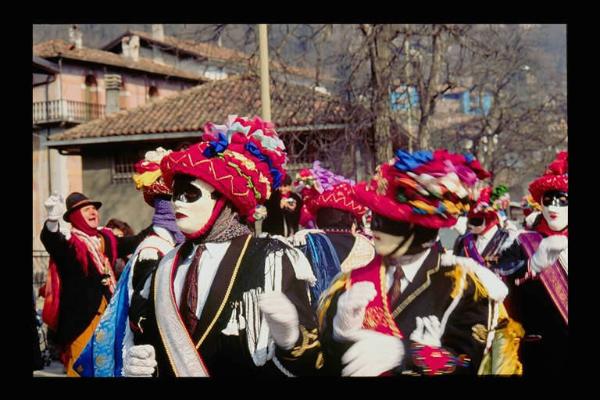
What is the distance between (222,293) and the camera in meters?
4.01

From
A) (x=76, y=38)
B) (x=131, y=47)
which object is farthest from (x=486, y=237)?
(x=76, y=38)

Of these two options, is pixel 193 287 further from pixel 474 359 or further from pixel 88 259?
pixel 88 259

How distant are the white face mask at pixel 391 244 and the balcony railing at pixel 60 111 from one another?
24.1 meters

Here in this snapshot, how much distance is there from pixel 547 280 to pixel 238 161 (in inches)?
90.0

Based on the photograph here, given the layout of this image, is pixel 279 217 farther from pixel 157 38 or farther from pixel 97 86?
pixel 157 38

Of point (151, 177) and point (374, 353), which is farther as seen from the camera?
point (151, 177)

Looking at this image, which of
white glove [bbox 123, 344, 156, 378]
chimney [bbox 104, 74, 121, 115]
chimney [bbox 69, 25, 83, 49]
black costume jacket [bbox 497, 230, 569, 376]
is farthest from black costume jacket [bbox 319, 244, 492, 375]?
chimney [bbox 69, 25, 83, 49]

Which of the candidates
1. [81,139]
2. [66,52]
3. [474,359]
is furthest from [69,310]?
[66,52]

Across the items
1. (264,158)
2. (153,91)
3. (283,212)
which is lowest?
(283,212)

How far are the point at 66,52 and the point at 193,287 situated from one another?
2531 cm

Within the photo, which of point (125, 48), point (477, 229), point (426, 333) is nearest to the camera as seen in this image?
point (426, 333)

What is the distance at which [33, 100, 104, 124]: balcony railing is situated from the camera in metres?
27.4

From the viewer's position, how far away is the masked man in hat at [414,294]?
12.3ft

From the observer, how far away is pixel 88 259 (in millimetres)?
6750
